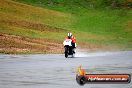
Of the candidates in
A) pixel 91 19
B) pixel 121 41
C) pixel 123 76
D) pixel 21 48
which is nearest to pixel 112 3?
pixel 91 19

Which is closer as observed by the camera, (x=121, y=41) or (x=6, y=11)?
(x=121, y=41)

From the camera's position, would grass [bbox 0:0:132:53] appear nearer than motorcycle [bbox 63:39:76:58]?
No

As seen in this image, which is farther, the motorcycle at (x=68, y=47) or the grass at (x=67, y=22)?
the grass at (x=67, y=22)

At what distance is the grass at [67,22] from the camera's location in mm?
74000

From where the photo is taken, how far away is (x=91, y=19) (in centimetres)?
10062

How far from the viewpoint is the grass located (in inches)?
2913

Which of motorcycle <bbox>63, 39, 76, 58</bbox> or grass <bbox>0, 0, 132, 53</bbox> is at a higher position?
motorcycle <bbox>63, 39, 76, 58</bbox>

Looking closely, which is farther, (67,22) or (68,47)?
(67,22)

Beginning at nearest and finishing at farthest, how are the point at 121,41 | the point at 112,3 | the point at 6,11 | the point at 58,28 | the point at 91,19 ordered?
→ the point at 121,41 < the point at 58,28 < the point at 6,11 < the point at 91,19 < the point at 112,3

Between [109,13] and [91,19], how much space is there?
30.5ft

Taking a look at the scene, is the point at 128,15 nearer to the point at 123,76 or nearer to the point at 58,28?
the point at 58,28

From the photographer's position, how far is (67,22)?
94.7 meters

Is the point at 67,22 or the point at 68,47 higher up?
the point at 68,47

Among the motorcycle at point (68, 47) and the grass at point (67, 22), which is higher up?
the motorcycle at point (68, 47)
